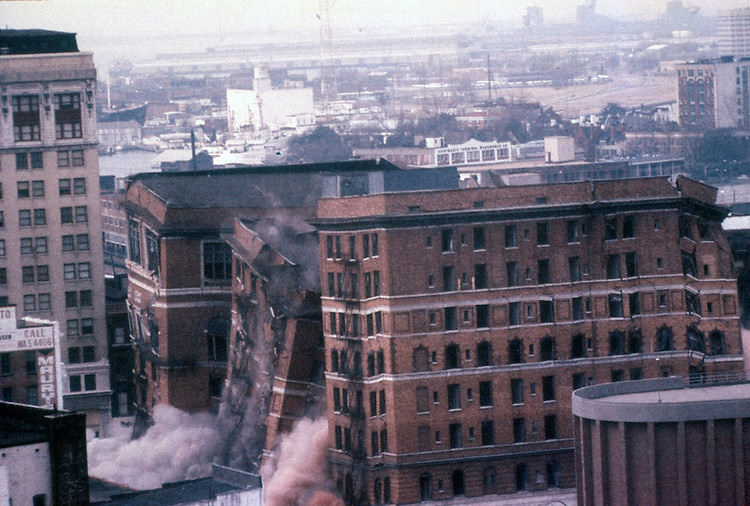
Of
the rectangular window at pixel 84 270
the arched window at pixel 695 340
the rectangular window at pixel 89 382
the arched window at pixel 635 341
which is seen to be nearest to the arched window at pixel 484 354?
the arched window at pixel 635 341

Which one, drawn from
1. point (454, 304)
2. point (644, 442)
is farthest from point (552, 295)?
point (644, 442)

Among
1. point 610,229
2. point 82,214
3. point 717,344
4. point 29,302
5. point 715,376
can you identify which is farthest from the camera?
point 82,214

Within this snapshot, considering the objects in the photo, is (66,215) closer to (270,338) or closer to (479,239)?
(270,338)

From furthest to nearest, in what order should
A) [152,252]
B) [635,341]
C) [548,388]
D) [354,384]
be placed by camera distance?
[152,252]
[635,341]
[548,388]
[354,384]

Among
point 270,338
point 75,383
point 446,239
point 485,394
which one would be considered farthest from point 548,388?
point 75,383

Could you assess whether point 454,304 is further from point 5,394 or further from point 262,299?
point 5,394

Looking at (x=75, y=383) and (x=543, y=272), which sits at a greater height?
(x=543, y=272)

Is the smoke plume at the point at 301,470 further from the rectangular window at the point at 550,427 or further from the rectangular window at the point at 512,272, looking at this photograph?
the rectangular window at the point at 512,272
